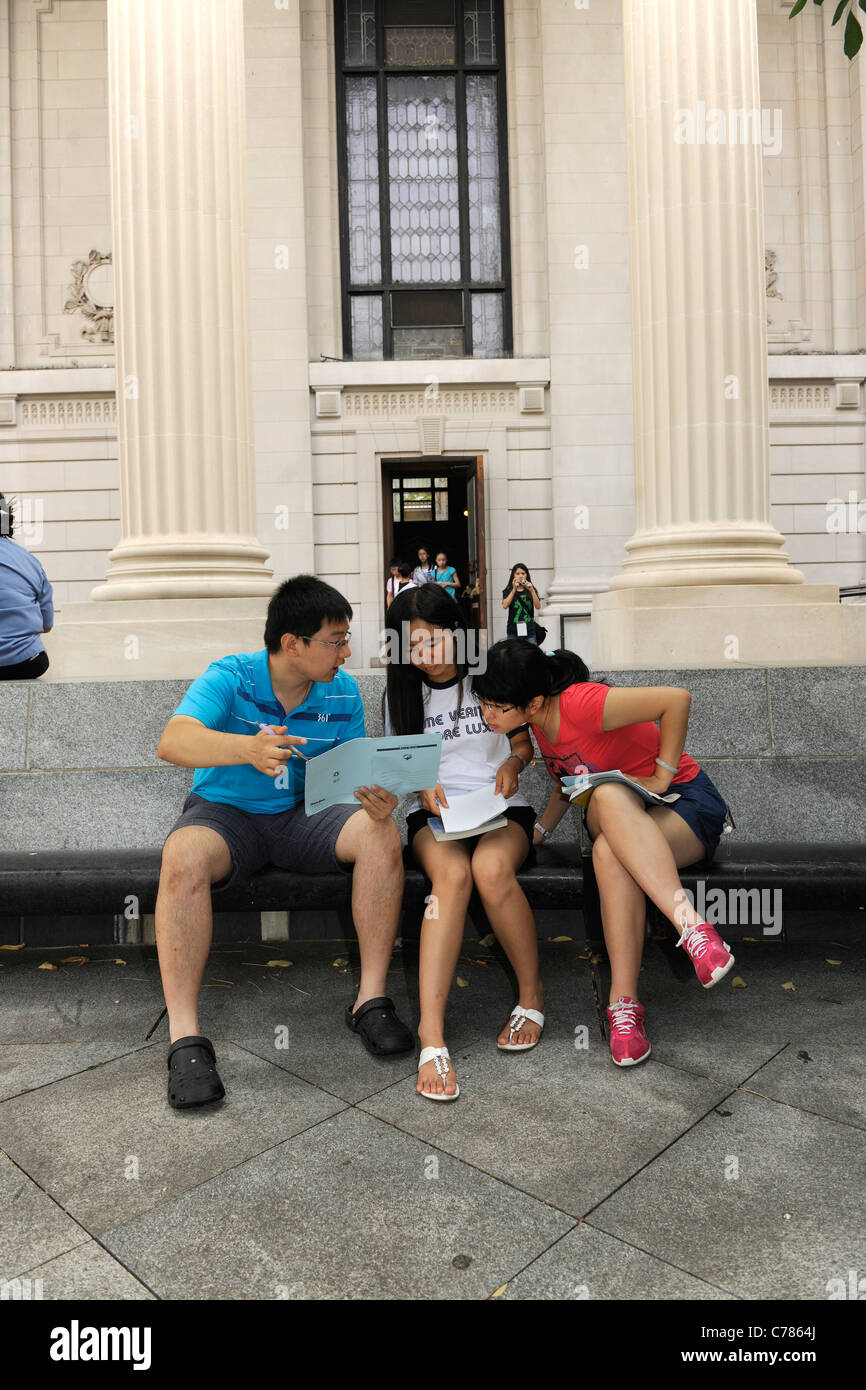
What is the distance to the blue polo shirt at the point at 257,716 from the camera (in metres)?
3.45

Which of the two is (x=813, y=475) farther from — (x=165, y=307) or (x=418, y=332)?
(x=165, y=307)

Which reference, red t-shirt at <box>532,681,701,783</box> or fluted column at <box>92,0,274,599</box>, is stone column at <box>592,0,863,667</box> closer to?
red t-shirt at <box>532,681,701,783</box>

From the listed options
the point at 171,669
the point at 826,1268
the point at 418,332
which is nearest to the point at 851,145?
the point at 418,332

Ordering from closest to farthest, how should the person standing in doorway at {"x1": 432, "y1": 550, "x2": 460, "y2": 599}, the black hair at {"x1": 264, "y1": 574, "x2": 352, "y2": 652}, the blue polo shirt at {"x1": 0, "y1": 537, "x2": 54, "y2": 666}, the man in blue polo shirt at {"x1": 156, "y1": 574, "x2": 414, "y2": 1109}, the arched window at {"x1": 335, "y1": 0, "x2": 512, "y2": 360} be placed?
the man in blue polo shirt at {"x1": 156, "y1": 574, "x2": 414, "y2": 1109}
the black hair at {"x1": 264, "y1": 574, "x2": 352, "y2": 652}
the blue polo shirt at {"x1": 0, "y1": 537, "x2": 54, "y2": 666}
the person standing in doorway at {"x1": 432, "y1": 550, "x2": 460, "y2": 599}
the arched window at {"x1": 335, "y1": 0, "x2": 512, "y2": 360}

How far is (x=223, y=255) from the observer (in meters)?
6.02

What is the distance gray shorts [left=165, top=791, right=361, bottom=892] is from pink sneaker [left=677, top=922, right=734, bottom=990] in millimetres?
1219

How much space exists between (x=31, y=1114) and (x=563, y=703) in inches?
85.8

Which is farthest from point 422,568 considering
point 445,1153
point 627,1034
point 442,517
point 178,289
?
point 445,1153

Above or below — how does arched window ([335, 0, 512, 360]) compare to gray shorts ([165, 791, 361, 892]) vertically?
above

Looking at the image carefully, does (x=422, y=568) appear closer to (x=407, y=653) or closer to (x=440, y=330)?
(x=440, y=330)

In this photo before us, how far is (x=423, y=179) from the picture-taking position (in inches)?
563

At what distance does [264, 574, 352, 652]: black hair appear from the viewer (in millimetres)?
3398

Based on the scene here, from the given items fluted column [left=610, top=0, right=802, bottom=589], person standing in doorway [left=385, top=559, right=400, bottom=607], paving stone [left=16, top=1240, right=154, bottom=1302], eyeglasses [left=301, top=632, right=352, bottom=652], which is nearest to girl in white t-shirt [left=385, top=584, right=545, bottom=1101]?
eyeglasses [left=301, top=632, right=352, bottom=652]
